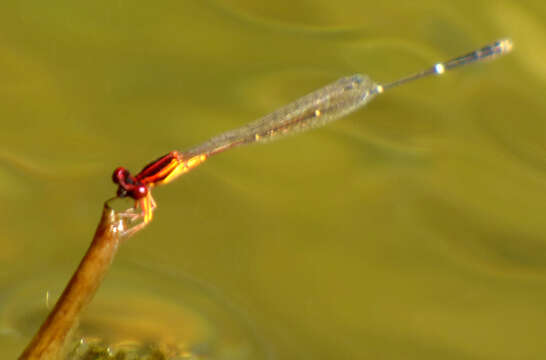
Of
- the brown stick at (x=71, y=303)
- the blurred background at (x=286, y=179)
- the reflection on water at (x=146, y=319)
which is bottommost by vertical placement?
the brown stick at (x=71, y=303)

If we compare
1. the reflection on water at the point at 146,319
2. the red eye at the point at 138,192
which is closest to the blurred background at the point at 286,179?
the reflection on water at the point at 146,319

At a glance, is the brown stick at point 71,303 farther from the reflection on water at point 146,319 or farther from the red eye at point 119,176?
the reflection on water at point 146,319

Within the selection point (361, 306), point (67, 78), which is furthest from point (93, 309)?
point (67, 78)

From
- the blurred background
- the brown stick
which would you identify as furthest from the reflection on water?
the brown stick

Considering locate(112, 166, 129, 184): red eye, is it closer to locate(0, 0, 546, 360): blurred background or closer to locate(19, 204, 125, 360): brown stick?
locate(19, 204, 125, 360): brown stick

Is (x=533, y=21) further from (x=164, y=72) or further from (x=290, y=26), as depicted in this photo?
(x=164, y=72)

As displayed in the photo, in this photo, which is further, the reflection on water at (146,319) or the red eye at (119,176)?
the reflection on water at (146,319)

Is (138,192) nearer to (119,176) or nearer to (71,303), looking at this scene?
(119,176)
